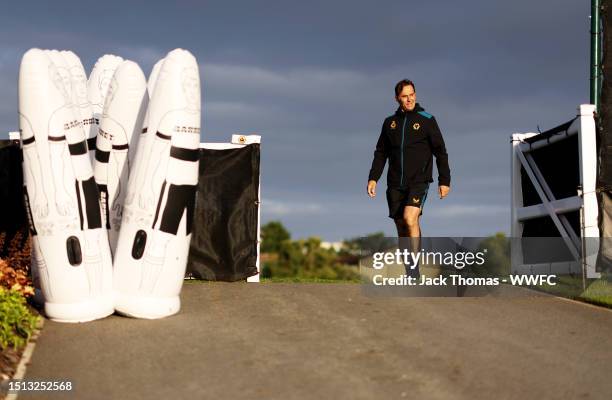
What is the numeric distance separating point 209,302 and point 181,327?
159 cm

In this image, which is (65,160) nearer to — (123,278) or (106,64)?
(123,278)

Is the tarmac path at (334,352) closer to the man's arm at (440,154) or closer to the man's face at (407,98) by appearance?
the man's arm at (440,154)

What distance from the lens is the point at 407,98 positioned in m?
11.4

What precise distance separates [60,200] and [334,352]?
11.7ft

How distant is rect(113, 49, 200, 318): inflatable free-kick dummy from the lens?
9164 mm

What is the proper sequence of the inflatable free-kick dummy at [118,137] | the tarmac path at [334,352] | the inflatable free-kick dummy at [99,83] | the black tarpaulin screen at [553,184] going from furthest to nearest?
the black tarpaulin screen at [553,184]
the inflatable free-kick dummy at [99,83]
the inflatable free-kick dummy at [118,137]
the tarmac path at [334,352]

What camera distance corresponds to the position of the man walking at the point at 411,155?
11.3 meters

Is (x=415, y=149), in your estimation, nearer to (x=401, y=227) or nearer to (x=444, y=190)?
(x=444, y=190)

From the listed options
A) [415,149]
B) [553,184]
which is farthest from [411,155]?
[553,184]

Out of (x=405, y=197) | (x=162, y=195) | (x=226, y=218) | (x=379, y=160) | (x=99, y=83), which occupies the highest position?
(x=99, y=83)

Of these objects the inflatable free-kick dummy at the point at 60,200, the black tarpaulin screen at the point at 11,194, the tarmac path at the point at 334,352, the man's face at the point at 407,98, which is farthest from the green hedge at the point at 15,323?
the man's face at the point at 407,98

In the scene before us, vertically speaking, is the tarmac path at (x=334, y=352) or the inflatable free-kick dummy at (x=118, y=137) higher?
the inflatable free-kick dummy at (x=118, y=137)

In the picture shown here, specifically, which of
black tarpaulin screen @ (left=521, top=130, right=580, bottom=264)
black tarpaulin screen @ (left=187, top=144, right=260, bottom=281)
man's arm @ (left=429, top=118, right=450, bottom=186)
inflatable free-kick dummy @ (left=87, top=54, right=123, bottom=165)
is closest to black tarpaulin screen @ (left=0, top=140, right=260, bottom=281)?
black tarpaulin screen @ (left=187, top=144, right=260, bottom=281)

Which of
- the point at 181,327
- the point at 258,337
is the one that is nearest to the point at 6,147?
the point at 181,327
